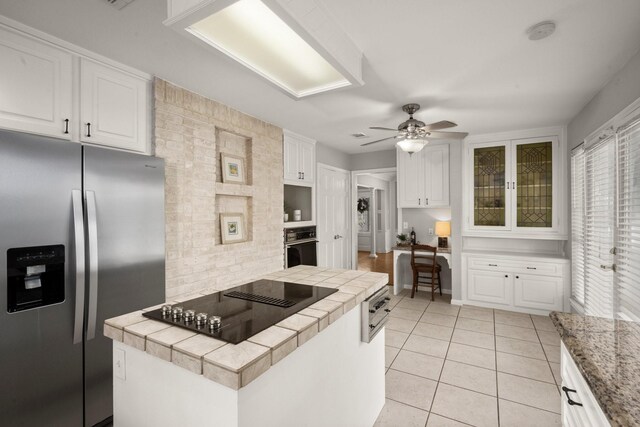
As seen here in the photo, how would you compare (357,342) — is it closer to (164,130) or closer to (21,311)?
(21,311)

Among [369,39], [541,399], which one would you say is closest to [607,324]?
[541,399]

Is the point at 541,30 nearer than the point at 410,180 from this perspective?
Yes

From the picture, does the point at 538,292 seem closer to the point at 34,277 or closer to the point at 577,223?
the point at 577,223

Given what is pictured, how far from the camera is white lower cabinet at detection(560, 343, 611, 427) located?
Result: 0.88m

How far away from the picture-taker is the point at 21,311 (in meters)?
1.67

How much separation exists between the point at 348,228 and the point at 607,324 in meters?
4.68

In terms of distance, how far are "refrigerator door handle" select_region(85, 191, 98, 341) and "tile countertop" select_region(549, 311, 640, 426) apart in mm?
2478

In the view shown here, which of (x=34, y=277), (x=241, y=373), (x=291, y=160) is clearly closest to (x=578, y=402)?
(x=241, y=373)

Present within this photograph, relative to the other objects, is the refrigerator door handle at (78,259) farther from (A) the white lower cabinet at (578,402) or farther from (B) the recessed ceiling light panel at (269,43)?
(A) the white lower cabinet at (578,402)

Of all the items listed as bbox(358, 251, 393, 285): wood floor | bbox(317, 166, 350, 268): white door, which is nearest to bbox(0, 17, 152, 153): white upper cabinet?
bbox(317, 166, 350, 268): white door

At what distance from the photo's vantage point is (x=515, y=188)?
169 inches

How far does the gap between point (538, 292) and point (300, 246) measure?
3.34 m

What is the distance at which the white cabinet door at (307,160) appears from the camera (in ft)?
14.9

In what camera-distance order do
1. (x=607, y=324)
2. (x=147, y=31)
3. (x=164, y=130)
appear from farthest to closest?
(x=164, y=130) < (x=147, y=31) < (x=607, y=324)
